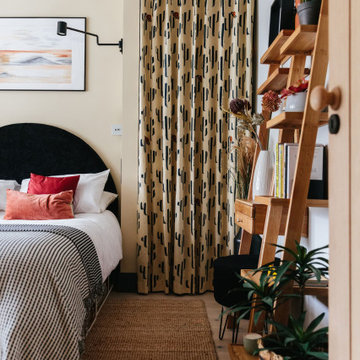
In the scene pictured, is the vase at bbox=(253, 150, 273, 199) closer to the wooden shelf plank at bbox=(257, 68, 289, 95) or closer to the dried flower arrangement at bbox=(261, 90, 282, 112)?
the dried flower arrangement at bbox=(261, 90, 282, 112)

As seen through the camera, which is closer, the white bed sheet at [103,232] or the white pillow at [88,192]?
the white bed sheet at [103,232]

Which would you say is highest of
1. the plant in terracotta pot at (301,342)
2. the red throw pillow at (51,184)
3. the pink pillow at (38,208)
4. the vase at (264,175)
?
the vase at (264,175)

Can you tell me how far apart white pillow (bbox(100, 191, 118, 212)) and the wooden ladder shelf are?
3.94ft

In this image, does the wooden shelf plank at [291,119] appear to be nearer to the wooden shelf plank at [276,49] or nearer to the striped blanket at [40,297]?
the wooden shelf plank at [276,49]

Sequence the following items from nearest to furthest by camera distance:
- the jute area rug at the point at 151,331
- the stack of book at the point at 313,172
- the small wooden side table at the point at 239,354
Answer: the small wooden side table at the point at 239,354 < the stack of book at the point at 313,172 < the jute area rug at the point at 151,331

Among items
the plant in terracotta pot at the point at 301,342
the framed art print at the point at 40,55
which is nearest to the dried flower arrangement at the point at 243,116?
the plant in terracotta pot at the point at 301,342

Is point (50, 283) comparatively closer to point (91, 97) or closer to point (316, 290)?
point (316, 290)

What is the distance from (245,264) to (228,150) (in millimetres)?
1190

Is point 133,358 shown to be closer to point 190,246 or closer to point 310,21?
point 190,246

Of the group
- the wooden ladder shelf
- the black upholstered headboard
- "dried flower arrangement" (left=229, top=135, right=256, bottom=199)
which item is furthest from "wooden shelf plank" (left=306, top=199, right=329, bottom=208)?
the black upholstered headboard

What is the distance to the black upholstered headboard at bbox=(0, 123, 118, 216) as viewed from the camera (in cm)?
→ 337

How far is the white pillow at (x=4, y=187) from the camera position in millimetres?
3119

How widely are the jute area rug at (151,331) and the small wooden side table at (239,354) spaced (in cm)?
48

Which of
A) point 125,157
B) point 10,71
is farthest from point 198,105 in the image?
point 10,71
